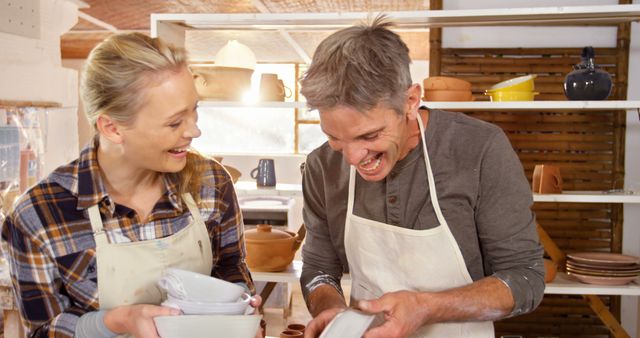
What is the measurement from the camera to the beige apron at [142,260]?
1.63m

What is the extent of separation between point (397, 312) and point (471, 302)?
21 cm

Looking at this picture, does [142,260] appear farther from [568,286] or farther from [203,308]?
[568,286]

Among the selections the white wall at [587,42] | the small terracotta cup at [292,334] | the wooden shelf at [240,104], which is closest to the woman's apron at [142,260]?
the small terracotta cup at [292,334]

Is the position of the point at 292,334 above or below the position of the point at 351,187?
below

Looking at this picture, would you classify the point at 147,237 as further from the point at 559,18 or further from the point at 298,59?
the point at 298,59

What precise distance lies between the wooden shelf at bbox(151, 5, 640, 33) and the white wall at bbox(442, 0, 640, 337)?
46 centimetres

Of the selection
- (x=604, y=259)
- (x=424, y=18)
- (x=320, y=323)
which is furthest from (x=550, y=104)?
(x=320, y=323)

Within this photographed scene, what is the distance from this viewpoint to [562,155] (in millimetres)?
3582

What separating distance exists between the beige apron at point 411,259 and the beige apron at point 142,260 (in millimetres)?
449

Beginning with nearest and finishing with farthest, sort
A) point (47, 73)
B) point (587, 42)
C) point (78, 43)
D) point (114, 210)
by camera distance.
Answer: point (114, 210) → point (587, 42) → point (47, 73) → point (78, 43)

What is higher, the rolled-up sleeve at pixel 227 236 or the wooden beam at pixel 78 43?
the wooden beam at pixel 78 43

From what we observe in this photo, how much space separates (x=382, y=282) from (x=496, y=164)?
18.7 inches

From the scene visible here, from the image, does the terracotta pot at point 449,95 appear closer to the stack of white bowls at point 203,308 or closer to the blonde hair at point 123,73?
the blonde hair at point 123,73

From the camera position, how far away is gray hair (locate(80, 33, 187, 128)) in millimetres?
1565
